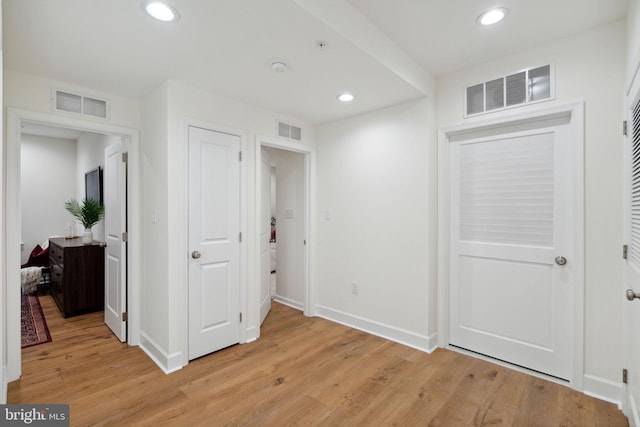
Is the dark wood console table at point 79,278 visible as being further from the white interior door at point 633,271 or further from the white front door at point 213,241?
the white interior door at point 633,271

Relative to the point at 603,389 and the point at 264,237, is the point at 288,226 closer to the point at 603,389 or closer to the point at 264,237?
the point at 264,237

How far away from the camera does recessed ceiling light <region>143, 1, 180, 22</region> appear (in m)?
1.71

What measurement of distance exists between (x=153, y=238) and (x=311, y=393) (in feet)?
6.05

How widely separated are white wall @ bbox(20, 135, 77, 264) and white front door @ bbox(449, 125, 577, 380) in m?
6.32

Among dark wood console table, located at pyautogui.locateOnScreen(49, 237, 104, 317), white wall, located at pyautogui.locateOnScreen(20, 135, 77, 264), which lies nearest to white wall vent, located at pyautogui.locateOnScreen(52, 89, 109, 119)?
dark wood console table, located at pyautogui.locateOnScreen(49, 237, 104, 317)

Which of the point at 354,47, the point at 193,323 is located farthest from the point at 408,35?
the point at 193,323

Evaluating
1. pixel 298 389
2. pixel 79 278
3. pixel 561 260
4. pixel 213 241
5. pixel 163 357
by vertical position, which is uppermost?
pixel 213 241

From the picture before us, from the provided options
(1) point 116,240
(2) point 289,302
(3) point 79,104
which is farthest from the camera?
(2) point 289,302

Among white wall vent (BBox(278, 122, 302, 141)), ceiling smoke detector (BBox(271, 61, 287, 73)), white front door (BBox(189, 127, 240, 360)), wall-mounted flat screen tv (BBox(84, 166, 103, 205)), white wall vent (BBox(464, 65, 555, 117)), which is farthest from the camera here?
wall-mounted flat screen tv (BBox(84, 166, 103, 205))

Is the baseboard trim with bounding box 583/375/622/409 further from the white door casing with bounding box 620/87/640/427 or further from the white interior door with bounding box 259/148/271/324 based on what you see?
the white interior door with bounding box 259/148/271/324

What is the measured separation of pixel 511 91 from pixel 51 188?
690cm

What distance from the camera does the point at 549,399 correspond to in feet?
7.30

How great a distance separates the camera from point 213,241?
292 centimetres

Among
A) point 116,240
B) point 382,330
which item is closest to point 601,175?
point 382,330
